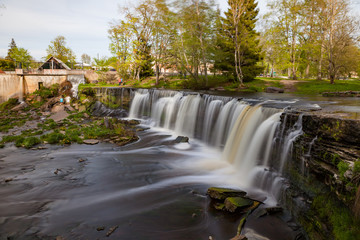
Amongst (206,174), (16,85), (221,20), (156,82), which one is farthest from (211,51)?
(16,85)

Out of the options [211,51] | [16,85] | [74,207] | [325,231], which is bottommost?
[74,207]

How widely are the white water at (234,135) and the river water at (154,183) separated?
0.14 ft

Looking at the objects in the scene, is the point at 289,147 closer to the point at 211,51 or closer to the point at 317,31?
the point at 211,51

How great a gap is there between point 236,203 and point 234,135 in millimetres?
4781

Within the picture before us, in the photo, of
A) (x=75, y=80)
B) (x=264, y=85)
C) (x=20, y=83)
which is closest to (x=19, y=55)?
(x=20, y=83)

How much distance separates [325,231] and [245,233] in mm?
1692

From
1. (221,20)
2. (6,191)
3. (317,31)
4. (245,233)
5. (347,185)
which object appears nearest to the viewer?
(347,185)

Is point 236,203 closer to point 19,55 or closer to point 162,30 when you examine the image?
point 162,30

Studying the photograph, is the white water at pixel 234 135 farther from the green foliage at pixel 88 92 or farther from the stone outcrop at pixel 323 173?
the green foliage at pixel 88 92

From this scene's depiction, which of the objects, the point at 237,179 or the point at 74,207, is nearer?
the point at 74,207

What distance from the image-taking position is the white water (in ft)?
26.3

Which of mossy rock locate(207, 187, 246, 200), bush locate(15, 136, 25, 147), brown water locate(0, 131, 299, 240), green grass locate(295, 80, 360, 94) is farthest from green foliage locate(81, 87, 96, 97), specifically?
mossy rock locate(207, 187, 246, 200)

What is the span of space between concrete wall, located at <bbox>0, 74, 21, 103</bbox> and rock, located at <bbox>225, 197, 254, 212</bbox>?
96.1 feet

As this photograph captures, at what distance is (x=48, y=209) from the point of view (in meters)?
6.43
